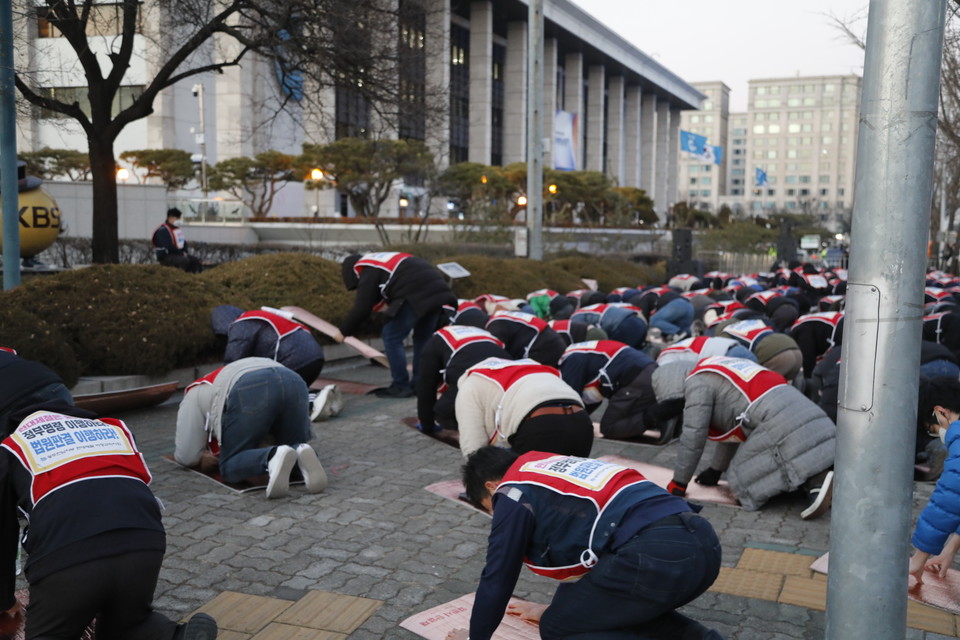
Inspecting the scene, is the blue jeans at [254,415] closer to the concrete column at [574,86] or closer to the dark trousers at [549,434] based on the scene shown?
the dark trousers at [549,434]

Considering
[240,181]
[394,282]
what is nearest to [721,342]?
[394,282]

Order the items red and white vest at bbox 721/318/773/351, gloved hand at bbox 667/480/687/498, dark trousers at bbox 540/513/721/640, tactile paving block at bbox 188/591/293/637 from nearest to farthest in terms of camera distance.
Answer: dark trousers at bbox 540/513/721/640 < tactile paving block at bbox 188/591/293/637 < gloved hand at bbox 667/480/687/498 < red and white vest at bbox 721/318/773/351

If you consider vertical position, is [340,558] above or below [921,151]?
below

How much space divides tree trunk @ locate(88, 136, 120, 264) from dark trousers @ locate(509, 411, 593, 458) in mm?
9901

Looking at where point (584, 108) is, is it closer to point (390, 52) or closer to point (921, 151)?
point (390, 52)

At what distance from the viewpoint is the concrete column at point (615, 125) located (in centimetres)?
7375

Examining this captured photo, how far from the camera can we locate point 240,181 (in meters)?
37.8

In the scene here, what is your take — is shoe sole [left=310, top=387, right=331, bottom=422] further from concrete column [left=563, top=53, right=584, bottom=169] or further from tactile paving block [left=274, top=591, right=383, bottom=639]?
concrete column [left=563, top=53, right=584, bottom=169]

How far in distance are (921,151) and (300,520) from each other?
13.2 ft

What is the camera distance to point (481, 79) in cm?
5278

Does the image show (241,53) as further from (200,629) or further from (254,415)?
(200,629)

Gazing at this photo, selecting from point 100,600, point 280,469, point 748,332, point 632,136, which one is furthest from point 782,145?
point 100,600

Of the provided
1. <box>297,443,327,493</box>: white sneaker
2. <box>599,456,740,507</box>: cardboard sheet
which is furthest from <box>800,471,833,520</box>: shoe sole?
<box>297,443,327,493</box>: white sneaker

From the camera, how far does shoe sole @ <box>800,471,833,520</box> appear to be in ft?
17.8
